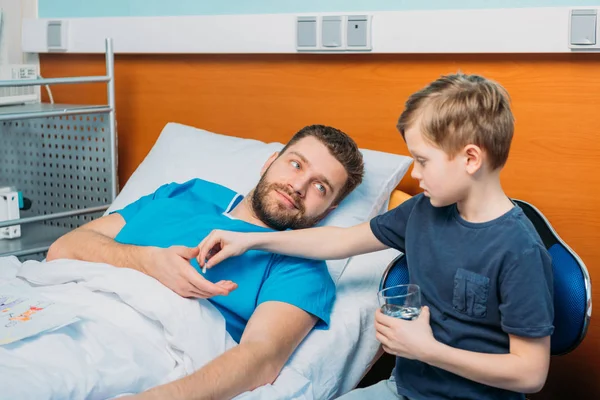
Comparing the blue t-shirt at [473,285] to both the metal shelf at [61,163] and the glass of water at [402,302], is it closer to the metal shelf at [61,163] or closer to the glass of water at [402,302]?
the glass of water at [402,302]

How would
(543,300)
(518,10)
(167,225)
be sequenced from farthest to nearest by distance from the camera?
1. (518,10)
2. (167,225)
3. (543,300)

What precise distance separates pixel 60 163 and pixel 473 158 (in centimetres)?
178

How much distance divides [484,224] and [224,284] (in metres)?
0.51

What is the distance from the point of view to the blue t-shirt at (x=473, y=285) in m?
1.27

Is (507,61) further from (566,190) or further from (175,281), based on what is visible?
(175,281)

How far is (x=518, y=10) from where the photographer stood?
1905 mm

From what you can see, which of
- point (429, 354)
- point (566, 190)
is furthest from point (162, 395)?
point (566, 190)

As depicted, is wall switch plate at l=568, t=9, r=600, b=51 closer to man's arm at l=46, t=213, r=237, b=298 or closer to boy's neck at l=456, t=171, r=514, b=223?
boy's neck at l=456, t=171, r=514, b=223

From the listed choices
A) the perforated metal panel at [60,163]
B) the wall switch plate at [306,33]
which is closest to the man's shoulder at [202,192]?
the wall switch plate at [306,33]

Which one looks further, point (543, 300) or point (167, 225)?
point (167, 225)

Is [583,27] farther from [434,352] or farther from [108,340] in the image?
[108,340]

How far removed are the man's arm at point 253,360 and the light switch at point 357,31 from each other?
2.88 ft

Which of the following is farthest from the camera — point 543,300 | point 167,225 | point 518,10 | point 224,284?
point 518,10

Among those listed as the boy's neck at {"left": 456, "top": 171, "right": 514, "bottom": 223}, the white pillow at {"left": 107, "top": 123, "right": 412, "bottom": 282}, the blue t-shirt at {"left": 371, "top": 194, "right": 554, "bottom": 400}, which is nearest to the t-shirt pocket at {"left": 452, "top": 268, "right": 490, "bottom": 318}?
the blue t-shirt at {"left": 371, "top": 194, "right": 554, "bottom": 400}
